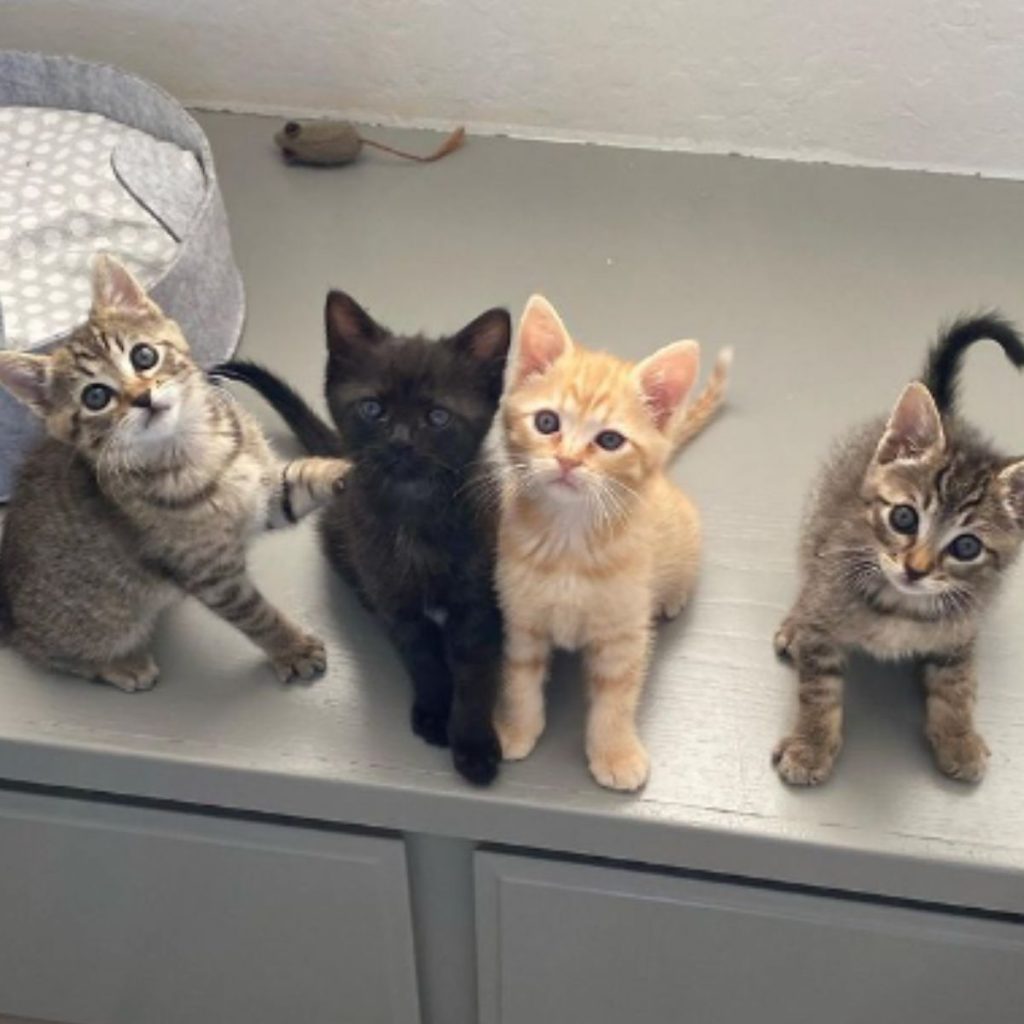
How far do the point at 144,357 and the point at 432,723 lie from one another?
0.36 m

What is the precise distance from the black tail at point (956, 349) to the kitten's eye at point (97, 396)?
0.63 m

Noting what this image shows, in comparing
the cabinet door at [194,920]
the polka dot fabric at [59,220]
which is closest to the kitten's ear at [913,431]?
the cabinet door at [194,920]

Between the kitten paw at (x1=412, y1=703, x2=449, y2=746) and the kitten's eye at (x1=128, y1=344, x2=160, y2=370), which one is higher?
the kitten's eye at (x1=128, y1=344, x2=160, y2=370)

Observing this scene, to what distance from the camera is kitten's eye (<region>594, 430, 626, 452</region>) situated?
0.79 m

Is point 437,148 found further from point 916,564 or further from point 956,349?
point 916,564

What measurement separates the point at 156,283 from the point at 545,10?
0.61 m

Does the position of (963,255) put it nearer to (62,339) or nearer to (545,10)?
(545,10)

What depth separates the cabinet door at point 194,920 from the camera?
945mm

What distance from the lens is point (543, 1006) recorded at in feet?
3.46

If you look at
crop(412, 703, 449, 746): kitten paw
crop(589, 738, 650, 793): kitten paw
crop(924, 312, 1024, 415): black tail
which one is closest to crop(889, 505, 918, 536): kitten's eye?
crop(924, 312, 1024, 415): black tail

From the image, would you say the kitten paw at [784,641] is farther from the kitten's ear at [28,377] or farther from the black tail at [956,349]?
the kitten's ear at [28,377]

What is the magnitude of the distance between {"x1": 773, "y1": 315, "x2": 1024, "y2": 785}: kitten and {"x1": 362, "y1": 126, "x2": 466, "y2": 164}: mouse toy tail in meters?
0.75

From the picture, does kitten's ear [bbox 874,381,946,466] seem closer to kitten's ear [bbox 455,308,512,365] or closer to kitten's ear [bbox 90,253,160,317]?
kitten's ear [bbox 455,308,512,365]

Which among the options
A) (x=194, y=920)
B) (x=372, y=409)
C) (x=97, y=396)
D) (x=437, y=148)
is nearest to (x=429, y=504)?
(x=372, y=409)
